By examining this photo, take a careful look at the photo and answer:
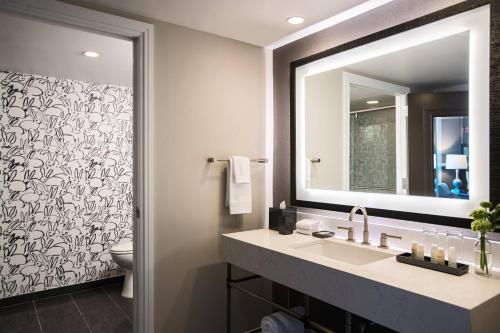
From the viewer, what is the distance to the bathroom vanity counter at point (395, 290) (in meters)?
1.11

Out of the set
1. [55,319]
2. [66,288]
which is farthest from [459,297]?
[66,288]

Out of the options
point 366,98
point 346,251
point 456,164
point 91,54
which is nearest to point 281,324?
point 346,251

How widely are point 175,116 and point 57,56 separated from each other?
4.48ft

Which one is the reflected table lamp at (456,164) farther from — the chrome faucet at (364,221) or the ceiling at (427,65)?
the chrome faucet at (364,221)

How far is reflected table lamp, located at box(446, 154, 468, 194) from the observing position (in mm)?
1592

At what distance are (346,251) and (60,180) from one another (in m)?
2.85

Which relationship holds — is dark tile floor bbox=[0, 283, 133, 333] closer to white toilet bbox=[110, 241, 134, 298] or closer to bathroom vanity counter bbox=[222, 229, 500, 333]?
white toilet bbox=[110, 241, 134, 298]

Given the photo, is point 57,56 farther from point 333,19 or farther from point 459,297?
point 459,297

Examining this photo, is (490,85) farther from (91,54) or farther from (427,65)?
(91,54)

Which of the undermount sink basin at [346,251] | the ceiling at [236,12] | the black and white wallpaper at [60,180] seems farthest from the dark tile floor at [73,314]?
the ceiling at [236,12]

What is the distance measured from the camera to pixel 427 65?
175 centimetres

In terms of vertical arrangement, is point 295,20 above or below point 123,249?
above

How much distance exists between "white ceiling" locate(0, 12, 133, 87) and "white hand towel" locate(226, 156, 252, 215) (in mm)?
1197

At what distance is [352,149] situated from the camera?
2158 millimetres
